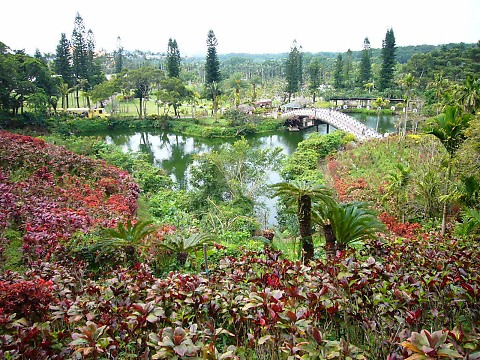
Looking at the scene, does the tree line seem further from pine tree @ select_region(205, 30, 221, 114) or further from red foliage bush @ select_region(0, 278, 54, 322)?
red foliage bush @ select_region(0, 278, 54, 322)

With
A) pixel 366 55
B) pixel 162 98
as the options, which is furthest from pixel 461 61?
pixel 162 98

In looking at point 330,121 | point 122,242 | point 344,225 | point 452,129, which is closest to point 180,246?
point 122,242

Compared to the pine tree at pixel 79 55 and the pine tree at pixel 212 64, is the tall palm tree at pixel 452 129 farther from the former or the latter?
the pine tree at pixel 79 55

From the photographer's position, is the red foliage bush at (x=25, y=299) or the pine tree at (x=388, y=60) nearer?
the red foliage bush at (x=25, y=299)

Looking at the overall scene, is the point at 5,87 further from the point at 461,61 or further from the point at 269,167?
the point at 461,61

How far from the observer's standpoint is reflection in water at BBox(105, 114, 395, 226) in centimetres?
1856

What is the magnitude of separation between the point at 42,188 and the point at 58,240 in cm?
240

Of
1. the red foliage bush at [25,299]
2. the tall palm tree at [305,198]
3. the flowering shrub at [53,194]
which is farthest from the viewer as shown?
the flowering shrub at [53,194]

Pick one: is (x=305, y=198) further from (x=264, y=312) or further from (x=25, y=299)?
(x=25, y=299)

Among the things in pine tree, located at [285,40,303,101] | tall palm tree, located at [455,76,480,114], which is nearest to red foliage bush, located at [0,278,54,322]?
tall palm tree, located at [455,76,480,114]

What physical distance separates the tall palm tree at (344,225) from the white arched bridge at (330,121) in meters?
15.7

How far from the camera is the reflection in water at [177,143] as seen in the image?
1856 cm

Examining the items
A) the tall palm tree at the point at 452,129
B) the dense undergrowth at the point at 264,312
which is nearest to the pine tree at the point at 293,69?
the tall palm tree at the point at 452,129

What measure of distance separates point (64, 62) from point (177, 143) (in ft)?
49.9
